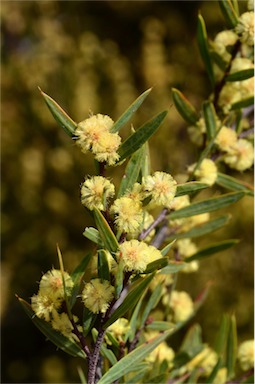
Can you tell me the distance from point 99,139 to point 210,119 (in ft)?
0.96

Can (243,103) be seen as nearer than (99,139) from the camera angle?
No

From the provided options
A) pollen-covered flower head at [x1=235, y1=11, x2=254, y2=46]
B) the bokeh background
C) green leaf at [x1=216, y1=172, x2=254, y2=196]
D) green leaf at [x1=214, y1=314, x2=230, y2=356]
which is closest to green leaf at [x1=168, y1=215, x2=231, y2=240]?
green leaf at [x1=216, y1=172, x2=254, y2=196]

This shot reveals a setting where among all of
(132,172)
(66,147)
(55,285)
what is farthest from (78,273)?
(66,147)

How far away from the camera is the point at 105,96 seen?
278cm

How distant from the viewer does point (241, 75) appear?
853 mm

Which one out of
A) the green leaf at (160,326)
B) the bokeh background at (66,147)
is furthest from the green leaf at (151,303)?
the bokeh background at (66,147)

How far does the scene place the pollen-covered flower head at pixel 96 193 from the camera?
2.05 feet

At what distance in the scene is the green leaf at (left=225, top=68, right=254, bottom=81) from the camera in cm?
84

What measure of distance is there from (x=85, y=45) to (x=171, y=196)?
218 cm

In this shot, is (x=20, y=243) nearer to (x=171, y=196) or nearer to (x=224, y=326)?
(x=224, y=326)

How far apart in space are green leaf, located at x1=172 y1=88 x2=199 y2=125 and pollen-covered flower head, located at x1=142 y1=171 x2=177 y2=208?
0.30 m

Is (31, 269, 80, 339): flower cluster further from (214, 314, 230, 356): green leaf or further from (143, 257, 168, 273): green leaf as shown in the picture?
(214, 314, 230, 356): green leaf

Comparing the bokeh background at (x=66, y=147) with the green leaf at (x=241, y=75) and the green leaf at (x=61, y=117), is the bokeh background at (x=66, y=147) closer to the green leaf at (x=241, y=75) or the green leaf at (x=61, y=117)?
the green leaf at (x=241, y=75)

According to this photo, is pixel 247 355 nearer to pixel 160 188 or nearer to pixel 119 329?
pixel 119 329
